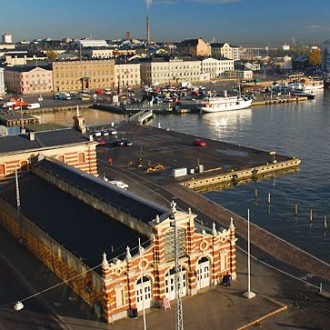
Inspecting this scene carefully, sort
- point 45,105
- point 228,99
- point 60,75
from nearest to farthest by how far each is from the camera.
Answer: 1. point 228,99
2. point 45,105
3. point 60,75

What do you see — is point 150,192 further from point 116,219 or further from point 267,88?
point 267,88

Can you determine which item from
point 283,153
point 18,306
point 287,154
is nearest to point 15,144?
point 18,306

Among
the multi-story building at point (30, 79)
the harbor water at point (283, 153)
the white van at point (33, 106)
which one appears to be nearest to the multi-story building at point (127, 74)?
the multi-story building at point (30, 79)

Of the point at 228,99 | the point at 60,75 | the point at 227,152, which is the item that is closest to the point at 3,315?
the point at 227,152

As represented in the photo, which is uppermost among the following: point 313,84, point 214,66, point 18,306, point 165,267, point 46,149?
point 214,66

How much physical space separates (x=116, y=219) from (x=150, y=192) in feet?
59.9

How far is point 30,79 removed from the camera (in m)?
146

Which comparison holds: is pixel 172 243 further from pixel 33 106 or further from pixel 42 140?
pixel 33 106

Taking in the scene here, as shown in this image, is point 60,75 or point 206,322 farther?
point 60,75

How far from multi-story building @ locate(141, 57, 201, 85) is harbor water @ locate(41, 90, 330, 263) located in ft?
160

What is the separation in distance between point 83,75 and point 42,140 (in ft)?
356

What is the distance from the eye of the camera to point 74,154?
48.7 metres

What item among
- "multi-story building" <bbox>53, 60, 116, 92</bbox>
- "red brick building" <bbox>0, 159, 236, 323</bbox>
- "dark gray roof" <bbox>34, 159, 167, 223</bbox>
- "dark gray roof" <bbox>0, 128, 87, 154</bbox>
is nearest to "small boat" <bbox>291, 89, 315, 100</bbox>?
"multi-story building" <bbox>53, 60, 116, 92</bbox>

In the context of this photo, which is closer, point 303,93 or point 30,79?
point 303,93
